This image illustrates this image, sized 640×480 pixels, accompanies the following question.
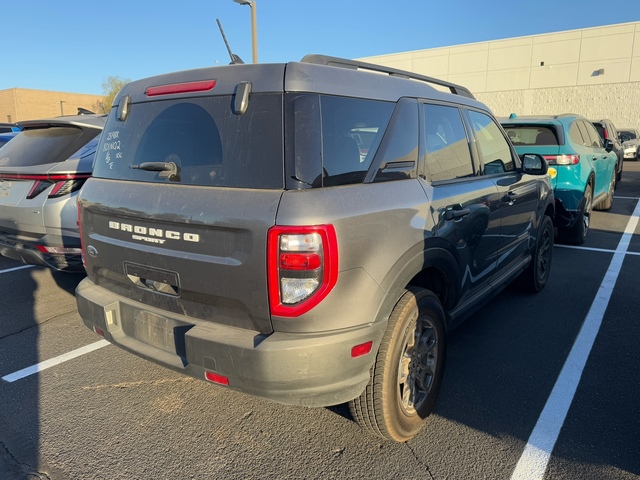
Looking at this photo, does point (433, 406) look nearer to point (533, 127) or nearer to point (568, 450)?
point (568, 450)

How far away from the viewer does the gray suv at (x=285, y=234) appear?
6.95 ft

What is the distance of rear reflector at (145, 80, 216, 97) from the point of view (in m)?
2.43

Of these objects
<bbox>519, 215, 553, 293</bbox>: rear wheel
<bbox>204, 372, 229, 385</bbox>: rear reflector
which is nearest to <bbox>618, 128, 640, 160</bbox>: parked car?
<bbox>519, 215, 553, 293</bbox>: rear wheel

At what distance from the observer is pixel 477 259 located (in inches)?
133

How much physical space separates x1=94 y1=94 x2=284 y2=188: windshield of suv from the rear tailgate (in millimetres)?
76

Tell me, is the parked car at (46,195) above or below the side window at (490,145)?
below

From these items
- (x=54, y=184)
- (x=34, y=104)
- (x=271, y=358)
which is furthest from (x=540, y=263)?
(x=34, y=104)

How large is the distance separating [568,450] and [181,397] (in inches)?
91.2

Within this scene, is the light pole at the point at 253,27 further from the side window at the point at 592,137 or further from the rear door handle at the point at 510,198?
the rear door handle at the point at 510,198

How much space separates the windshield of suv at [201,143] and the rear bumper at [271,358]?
2.29 feet

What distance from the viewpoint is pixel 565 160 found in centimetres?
658

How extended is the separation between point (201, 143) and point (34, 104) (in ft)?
193

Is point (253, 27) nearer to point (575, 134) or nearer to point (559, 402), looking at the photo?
point (575, 134)

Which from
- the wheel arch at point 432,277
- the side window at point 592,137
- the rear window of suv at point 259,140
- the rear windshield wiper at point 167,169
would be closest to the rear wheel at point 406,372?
the wheel arch at point 432,277
